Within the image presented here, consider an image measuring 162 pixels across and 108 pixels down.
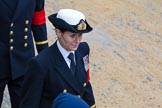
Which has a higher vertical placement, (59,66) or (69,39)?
(69,39)

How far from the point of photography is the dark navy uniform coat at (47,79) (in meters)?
3.38

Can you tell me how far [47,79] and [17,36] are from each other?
2.34 feet

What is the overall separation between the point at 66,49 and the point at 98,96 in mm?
2362

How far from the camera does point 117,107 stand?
5.54m

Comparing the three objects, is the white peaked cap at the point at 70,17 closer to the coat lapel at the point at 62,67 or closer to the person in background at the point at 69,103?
the coat lapel at the point at 62,67

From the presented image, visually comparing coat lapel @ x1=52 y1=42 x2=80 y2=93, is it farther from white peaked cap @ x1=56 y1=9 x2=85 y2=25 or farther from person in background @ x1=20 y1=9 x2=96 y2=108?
white peaked cap @ x1=56 y1=9 x2=85 y2=25

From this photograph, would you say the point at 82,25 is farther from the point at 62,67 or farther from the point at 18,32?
the point at 18,32

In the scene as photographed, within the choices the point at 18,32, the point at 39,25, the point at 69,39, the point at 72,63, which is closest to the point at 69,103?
the point at 69,39

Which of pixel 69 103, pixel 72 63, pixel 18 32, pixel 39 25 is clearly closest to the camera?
pixel 69 103

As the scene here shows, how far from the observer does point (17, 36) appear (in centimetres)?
399

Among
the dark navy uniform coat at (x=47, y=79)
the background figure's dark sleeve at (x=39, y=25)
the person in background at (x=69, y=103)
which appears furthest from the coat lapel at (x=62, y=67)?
the person in background at (x=69, y=103)

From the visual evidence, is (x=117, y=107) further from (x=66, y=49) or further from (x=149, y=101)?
(x=66, y=49)

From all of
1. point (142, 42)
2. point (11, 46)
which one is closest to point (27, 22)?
point (11, 46)

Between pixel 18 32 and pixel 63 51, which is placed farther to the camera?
pixel 18 32
